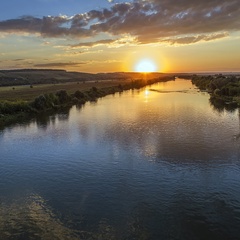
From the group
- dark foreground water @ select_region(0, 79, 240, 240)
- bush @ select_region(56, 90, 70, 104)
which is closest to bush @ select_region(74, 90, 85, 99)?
bush @ select_region(56, 90, 70, 104)

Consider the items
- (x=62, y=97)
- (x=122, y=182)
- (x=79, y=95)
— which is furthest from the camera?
(x=79, y=95)

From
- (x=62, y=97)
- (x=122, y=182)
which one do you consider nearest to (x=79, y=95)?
(x=62, y=97)

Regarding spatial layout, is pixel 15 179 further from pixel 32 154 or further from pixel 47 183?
pixel 32 154

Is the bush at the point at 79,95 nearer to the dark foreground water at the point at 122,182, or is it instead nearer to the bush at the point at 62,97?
the bush at the point at 62,97

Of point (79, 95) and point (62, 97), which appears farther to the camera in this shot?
point (79, 95)

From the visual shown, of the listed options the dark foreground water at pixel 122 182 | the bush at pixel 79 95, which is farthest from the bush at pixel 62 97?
the dark foreground water at pixel 122 182

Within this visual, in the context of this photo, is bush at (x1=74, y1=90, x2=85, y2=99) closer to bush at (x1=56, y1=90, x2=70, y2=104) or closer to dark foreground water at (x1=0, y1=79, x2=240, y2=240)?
bush at (x1=56, y1=90, x2=70, y2=104)

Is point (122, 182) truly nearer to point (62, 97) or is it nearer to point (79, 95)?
point (62, 97)

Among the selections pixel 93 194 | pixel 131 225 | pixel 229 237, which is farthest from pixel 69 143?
pixel 229 237

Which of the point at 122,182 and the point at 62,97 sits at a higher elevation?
the point at 62,97
